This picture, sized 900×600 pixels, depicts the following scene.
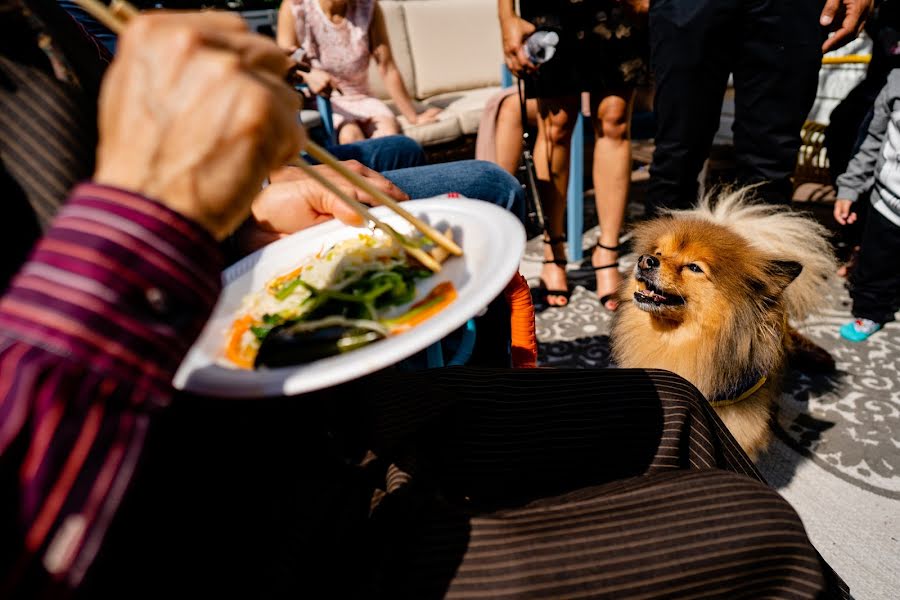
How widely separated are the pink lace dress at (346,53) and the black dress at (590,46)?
138 cm

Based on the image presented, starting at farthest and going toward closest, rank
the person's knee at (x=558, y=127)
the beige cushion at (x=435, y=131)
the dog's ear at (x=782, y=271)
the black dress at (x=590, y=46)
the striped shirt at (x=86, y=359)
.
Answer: the beige cushion at (x=435, y=131)
the person's knee at (x=558, y=127)
the black dress at (x=590, y=46)
the dog's ear at (x=782, y=271)
the striped shirt at (x=86, y=359)

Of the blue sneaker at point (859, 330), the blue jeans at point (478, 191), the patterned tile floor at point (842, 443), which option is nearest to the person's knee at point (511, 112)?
the patterned tile floor at point (842, 443)

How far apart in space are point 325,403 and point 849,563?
4.68 feet

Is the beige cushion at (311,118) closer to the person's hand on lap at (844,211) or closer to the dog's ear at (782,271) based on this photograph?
the dog's ear at (782,271)

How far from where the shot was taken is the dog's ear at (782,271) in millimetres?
1402

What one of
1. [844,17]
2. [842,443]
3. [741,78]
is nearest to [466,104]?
[741,78]

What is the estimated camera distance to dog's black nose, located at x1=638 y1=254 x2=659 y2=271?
62.1 inches

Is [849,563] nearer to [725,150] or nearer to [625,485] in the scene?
[625,485]

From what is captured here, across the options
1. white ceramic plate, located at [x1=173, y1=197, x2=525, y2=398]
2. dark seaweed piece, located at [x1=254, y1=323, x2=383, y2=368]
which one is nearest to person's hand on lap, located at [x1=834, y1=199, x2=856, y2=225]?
white ceramic plate, located at [x1=173, y1=197, x2=525, y2=398]

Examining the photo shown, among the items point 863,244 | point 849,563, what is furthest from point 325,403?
point 863,244

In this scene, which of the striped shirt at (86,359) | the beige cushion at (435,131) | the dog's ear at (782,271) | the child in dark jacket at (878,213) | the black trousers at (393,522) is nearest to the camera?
the striped shirt at (86,359)

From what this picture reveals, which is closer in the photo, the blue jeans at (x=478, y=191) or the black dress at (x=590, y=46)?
the blue jeans at (x=478, y=191)

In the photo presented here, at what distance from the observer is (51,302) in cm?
39

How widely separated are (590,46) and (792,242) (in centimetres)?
114
